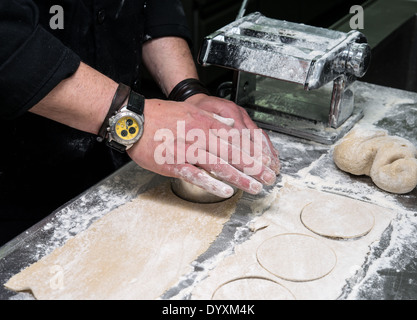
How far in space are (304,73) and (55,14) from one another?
2.25 ft

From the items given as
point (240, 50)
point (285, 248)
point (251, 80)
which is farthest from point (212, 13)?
point (285, 248)

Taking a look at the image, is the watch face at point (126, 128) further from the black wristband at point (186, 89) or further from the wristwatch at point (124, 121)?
the black wristband at point (186, 89)

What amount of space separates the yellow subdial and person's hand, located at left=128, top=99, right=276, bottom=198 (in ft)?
0.11

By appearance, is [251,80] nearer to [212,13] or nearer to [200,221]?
[200,221]

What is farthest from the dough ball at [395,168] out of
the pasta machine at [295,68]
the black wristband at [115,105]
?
the black wristband at [115,105]

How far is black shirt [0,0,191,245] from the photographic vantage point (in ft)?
4.12

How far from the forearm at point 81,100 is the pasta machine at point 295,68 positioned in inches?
16.1

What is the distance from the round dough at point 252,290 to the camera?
1.02 meters

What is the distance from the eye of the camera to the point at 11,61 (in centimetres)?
112

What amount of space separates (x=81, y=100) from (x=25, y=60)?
0.16 meters

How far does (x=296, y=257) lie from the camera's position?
112 cm

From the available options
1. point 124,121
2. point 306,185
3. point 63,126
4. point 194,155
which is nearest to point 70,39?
point 63,126

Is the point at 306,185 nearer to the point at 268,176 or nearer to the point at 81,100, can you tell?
the point at 268,176

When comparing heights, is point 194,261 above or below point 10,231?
above
